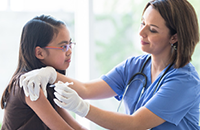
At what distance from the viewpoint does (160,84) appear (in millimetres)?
1539

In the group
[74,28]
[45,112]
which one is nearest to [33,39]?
[45,112]

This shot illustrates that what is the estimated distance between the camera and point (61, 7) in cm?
262

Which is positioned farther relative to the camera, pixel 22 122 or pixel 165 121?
pixel 165 121

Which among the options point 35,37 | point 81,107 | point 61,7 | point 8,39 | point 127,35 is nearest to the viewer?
point 81,107

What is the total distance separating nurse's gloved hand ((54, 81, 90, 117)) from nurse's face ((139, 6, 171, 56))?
23.5 inches

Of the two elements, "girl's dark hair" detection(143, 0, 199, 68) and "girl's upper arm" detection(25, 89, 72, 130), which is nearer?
"girl's upper arm" detection(25, 89, 72, 130)

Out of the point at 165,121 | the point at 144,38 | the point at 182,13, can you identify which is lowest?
the point at 165,121

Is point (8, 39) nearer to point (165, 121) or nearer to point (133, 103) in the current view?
point (133, 103)

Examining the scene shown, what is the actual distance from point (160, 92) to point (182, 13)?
0.53m

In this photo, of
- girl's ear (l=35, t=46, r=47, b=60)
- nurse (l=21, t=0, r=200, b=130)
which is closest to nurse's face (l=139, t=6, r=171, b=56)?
nurse (l=21, t=0, r=200, b=130)

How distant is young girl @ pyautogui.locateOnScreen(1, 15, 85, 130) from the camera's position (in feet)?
4.35

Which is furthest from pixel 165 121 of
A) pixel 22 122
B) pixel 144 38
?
pixel 22 122

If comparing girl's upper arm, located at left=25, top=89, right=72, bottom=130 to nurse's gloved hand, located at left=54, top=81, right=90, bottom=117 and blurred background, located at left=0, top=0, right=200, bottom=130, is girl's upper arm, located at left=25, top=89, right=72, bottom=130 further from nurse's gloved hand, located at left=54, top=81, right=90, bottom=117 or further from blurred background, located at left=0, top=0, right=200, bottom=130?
blurred background, located at left=0, top=0, right=200, bottom=130

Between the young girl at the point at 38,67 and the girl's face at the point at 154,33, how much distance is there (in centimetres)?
52
